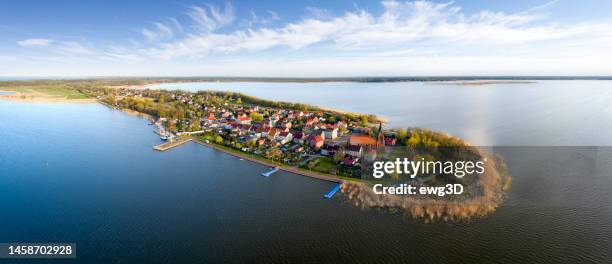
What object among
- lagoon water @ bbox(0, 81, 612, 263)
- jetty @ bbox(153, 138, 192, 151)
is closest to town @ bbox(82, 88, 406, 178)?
jetty @ bbox(153, 138, 192, 151)

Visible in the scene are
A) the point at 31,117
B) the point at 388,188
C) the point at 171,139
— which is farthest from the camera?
the point at 31,117

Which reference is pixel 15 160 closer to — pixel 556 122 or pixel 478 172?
pixel 478 172

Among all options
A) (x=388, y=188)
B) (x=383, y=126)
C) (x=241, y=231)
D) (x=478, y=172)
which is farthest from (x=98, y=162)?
(x=383, y=126)

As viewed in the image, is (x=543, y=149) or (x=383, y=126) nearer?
(x=543, y=149)

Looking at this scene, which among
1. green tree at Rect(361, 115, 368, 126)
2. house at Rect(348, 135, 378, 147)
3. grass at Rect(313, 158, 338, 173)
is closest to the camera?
grass at Rect(313, 158, 338, 173)

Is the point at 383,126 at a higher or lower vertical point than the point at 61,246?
higher

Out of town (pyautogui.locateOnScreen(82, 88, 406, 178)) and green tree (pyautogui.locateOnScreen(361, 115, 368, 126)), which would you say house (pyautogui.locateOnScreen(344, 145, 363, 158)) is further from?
green tree (pyautogui.locateOnScreen(361, 115, 368, 126))
